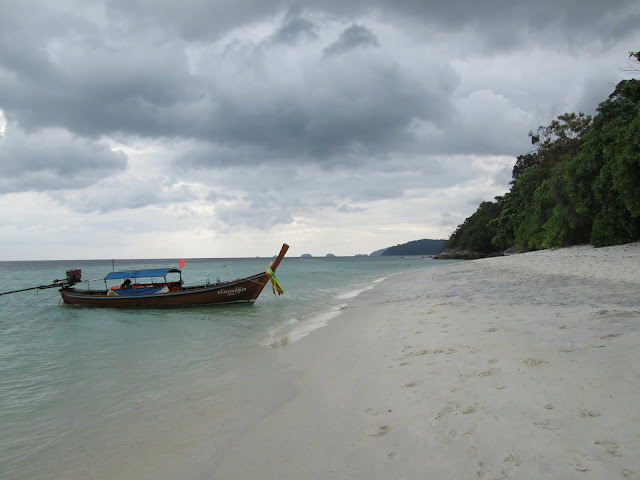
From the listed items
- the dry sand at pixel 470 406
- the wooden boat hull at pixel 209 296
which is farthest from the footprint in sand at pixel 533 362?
the wooden boat hull at pixel 209 296

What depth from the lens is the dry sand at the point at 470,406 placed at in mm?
3241

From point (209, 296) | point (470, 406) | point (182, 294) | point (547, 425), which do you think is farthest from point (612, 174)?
point (182, 294)

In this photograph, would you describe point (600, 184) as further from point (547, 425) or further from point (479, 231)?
point (479, 231)

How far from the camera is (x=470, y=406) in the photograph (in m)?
4.25

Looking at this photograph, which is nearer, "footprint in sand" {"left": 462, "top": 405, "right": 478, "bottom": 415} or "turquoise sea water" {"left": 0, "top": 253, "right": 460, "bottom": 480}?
"footprint in sand" {"left": 462, "top": 405, "right": 478, "bottom": 415}

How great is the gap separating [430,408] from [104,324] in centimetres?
1747

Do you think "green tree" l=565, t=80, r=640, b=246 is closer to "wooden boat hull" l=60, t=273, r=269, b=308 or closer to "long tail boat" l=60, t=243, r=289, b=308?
"long tail boat" l=60, t=243, r=289, b=308

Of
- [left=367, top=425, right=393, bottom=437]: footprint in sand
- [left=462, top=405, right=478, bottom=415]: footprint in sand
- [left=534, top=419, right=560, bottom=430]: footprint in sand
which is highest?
[left=534, top=419, right=560, bottom=430]: footprint in sand

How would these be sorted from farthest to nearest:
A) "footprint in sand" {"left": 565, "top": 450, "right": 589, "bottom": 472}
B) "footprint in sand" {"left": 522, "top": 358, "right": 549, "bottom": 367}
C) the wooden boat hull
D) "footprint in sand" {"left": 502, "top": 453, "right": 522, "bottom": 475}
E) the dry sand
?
the wooden boat hull
"footprint in sand" {"left": 522, "top": 358, "right": 549, "bottom": 367}
the dry sand
"footprint in sand" {"left": 502, "top": 453, "right": 522, "bottom": 475}
"footprint in sand" {"left": 565, "top": 450, "right": 589, "bottom": 472}

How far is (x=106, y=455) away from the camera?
4898 millimetres

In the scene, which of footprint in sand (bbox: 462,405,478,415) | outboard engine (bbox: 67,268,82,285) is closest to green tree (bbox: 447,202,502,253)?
outboard engine (bbox: 67,268,82,285)

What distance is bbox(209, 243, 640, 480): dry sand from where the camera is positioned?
3.24m

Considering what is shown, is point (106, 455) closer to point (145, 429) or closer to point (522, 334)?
point (145, 429)

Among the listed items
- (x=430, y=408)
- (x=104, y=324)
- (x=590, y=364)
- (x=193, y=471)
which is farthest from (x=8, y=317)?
(x=590, y=364)
